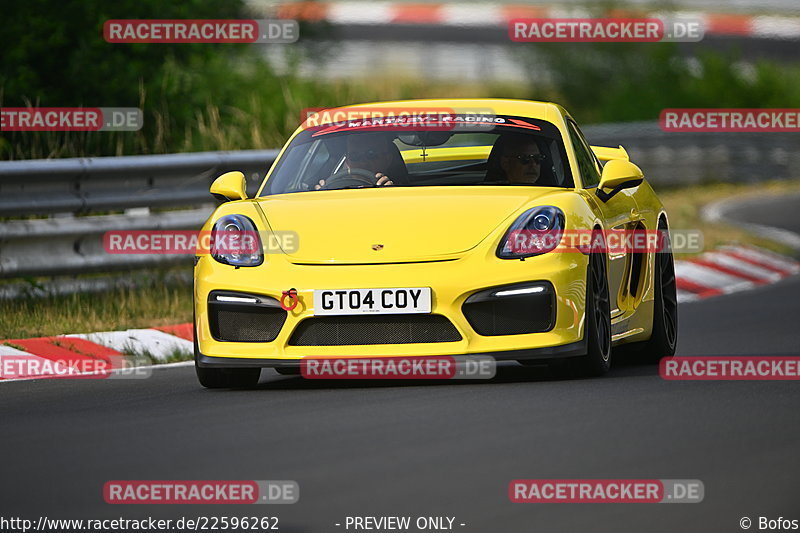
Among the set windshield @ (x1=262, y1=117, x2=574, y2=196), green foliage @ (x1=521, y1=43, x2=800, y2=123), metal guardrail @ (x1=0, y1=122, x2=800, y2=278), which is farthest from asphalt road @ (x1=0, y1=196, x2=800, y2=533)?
green foliage @ (x1=521, y1=43, x2=800, y2=123)

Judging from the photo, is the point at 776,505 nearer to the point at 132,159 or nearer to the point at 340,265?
the point at 340,265

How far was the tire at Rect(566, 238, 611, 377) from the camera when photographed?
7.94 m

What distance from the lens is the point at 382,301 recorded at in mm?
7680

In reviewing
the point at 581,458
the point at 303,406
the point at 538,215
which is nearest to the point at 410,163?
the point at 538,215

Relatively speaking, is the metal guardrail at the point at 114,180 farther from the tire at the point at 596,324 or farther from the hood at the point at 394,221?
the tire at the point at 596,324

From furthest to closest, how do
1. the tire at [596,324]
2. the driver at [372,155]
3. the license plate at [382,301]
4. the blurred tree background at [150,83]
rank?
the blurred tree background at [150,83]
the driver at [372,155]
the tire at [596,324]
the license plate at [382,301]

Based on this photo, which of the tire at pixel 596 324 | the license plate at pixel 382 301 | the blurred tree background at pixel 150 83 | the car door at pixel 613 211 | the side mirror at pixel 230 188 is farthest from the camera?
the blurred tree background at pixel 150 83

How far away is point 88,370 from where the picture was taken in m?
9.48

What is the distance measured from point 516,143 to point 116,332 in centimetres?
270

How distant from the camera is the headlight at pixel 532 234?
25.6ft

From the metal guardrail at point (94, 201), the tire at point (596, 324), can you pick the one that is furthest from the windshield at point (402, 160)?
the metal guardrail at point (94, 201)

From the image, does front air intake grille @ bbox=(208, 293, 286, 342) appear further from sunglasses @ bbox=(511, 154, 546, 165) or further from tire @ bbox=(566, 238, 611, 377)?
sunglasses @ bbox=(511, 154, 546, 165)

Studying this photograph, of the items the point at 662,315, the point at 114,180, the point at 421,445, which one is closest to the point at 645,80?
the point at 114,180

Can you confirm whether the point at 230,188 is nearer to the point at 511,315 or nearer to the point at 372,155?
the point at 372,155
